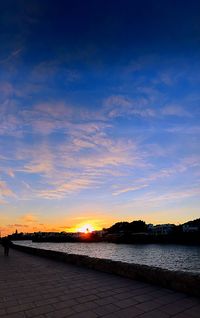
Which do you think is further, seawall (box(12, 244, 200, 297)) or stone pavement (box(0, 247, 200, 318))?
seawall (box(12, 244, 200, 297))

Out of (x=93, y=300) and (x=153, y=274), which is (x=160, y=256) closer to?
(x=153, y=274)

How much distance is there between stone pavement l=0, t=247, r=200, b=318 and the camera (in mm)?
4578

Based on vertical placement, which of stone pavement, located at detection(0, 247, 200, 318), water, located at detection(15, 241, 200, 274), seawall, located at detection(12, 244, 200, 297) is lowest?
water, located at detection(15, 241, 200, 274)

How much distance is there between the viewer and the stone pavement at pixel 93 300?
458 cm

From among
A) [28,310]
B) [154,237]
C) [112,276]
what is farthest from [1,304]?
[154,237]

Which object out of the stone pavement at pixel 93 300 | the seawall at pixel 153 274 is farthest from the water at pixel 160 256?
the stone pavement at pixel 93 300

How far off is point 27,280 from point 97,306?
3877mm

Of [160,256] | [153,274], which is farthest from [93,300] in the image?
[160,256]

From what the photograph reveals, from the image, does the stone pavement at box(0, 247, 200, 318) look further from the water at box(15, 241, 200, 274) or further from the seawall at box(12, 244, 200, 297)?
the water at box(15, 241, 200, 274)

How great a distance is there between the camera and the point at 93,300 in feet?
17.7

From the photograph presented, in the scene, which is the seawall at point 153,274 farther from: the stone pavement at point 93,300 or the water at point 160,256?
the water at point 160,256

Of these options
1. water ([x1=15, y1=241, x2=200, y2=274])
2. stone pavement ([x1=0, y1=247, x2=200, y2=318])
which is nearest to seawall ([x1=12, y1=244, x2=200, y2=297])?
stone pavement ([x1=0, y1=247, x2=200, y2=318])

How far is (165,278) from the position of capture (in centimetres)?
616

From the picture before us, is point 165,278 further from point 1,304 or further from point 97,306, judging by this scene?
point 1,304
